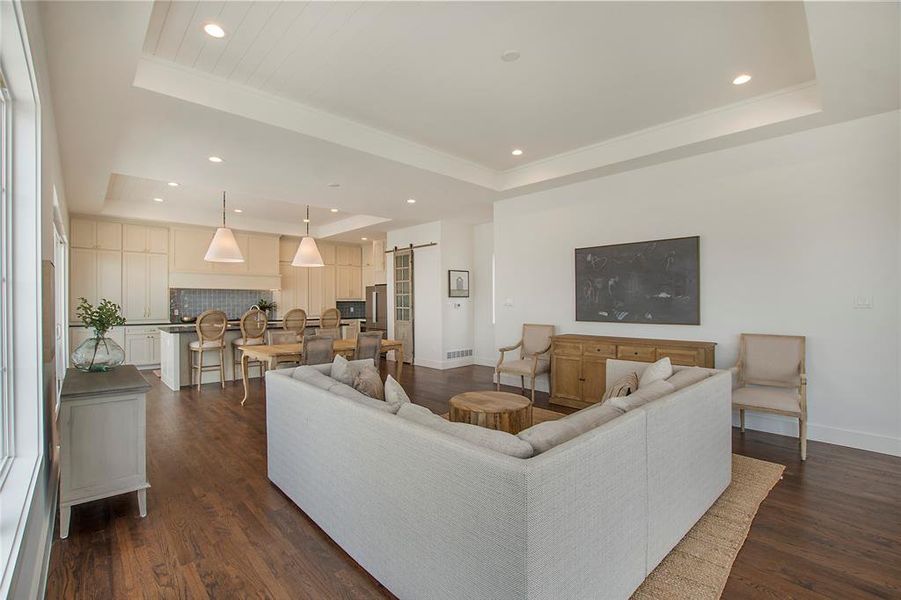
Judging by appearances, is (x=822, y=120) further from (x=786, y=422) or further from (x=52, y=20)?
(x=52, y=20)

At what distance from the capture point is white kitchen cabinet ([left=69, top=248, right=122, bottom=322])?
6914 mm

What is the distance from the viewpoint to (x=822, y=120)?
342 cm

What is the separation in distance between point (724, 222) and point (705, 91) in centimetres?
135

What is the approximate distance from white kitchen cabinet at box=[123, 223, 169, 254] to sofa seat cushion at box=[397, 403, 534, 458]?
7.92 metres

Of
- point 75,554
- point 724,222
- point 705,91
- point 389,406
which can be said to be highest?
point 705,91

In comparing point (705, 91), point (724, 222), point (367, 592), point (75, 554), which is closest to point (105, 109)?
point (75, 554)

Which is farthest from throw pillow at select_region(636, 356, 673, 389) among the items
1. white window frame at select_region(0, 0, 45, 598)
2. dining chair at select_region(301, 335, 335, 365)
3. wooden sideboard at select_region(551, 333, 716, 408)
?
dining chair at select_region(301, 335, 335, 365)

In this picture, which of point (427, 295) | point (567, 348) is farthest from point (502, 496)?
point (427, 295)

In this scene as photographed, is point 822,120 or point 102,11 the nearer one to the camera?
point 102,11

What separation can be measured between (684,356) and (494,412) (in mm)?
2272

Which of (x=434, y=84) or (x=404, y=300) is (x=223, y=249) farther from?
(x=434, y=84)

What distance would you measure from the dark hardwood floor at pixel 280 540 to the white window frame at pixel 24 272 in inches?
27.0

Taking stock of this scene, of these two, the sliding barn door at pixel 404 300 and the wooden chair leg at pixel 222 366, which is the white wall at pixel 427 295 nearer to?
the sliding barn door at pixel 404 300

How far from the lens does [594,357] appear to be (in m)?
4.58
